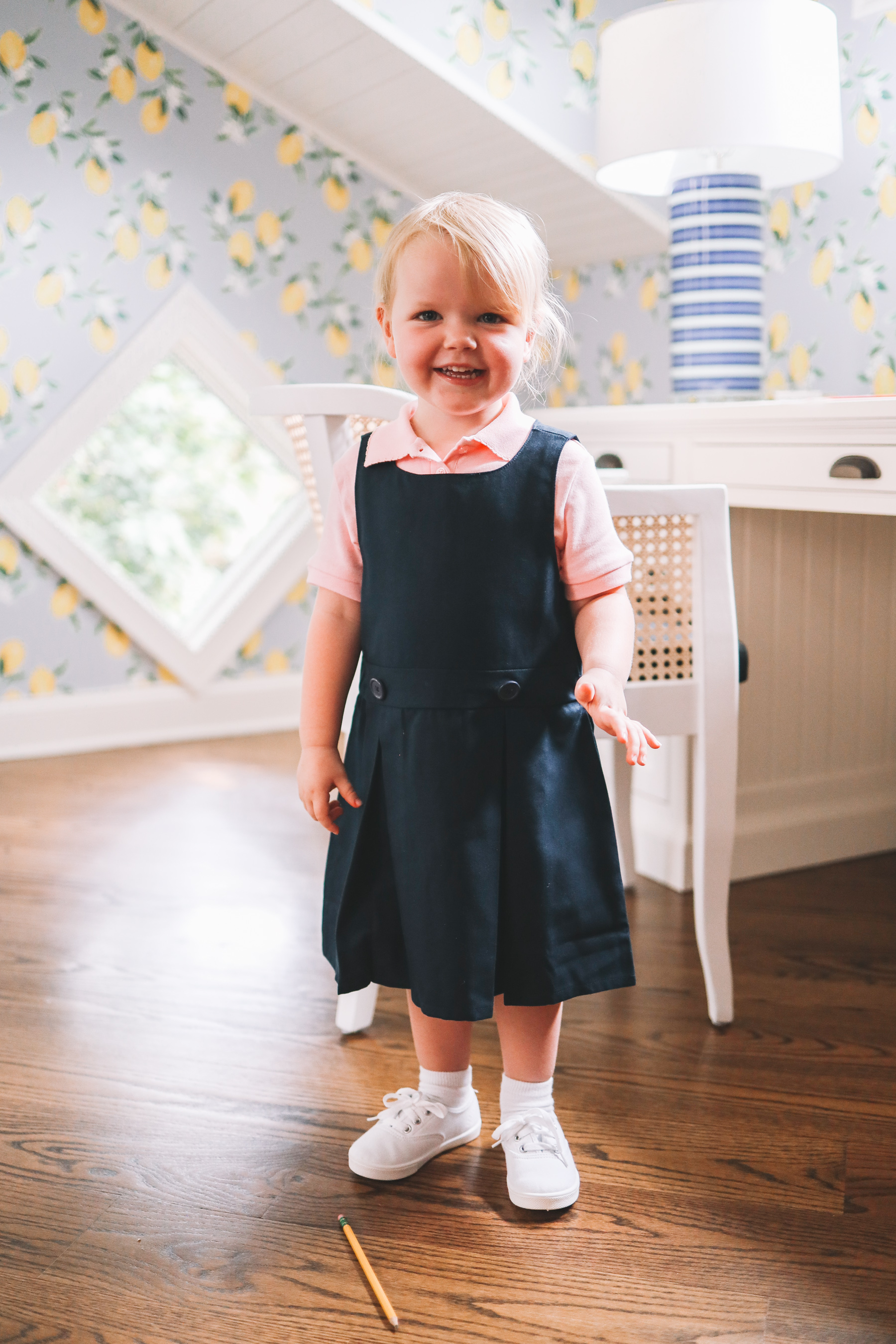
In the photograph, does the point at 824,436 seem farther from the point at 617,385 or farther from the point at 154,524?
the point at 154,524

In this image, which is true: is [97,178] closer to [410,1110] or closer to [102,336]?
[102,336]

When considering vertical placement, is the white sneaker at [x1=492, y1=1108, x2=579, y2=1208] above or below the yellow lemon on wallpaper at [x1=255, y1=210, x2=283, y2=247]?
below

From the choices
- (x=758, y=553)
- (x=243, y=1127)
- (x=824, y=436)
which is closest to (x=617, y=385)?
(x=758, y=553)

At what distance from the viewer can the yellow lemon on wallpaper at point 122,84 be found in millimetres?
2588

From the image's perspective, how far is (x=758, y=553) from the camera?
1707 millimetres

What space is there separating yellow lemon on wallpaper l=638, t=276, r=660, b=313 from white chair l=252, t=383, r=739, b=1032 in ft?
4.97

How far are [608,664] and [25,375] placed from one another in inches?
81.0

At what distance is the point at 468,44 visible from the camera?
245cm

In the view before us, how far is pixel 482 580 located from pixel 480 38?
198cm

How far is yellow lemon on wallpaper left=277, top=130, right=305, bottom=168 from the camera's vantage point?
278cm

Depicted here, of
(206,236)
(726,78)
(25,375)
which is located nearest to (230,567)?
(25,375)

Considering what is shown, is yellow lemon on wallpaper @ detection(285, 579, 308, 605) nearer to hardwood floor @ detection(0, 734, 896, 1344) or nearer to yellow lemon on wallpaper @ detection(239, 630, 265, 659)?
yellow lemon on wallpaper @ detection(239, 630, 265, 659)

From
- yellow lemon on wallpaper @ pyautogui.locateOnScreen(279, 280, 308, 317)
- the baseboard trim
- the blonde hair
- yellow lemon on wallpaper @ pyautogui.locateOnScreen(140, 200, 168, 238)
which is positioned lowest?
the baseboard trim

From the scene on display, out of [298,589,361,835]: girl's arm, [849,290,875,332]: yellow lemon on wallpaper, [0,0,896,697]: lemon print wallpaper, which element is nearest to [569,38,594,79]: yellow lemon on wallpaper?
[0,0,896,697]: lemon print wallpaper
